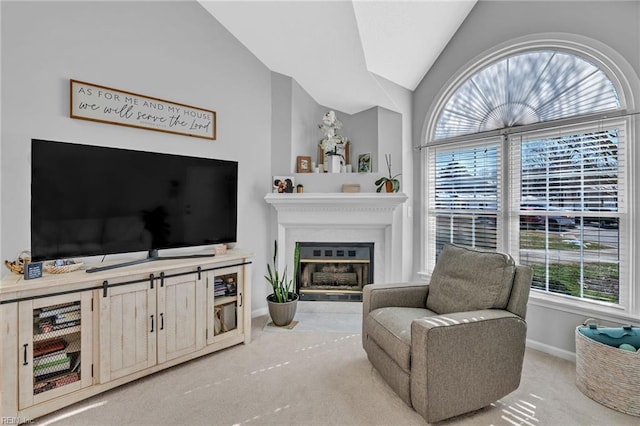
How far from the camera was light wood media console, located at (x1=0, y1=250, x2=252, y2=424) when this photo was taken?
1691mm

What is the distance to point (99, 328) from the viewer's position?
1.94 metres

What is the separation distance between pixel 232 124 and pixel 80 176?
58.3 inches

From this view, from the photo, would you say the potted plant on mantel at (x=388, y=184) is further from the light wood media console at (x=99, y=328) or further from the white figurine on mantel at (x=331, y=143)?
the light wood media console at (x=99, y=328)

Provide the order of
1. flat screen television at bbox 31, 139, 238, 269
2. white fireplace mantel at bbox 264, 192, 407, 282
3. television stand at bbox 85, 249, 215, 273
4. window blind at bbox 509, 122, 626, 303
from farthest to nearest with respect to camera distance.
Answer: white fireplace mantel at bbox 264, 192, 407, 282
window blind at bbox 509, 122, 626, 303
television stand at bbox 85, 249, 215, 273
flat screen television at bbox 31, 139, 238, 269

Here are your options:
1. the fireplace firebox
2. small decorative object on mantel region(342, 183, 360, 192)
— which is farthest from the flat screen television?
small decorative object on mantel region(342, 183, 360, 192)

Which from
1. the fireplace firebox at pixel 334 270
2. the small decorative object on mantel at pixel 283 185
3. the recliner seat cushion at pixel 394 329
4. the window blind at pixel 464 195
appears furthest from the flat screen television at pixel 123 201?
the window blind at pixel 464 195

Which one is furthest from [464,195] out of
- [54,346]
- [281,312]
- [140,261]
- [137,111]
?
[54,346]

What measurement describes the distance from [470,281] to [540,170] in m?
1.34

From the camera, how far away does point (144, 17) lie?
2.59 meters

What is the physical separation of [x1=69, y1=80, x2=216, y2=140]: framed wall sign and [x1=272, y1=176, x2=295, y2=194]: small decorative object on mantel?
79cm

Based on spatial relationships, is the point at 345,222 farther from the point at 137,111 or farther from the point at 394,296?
the point at 137,111

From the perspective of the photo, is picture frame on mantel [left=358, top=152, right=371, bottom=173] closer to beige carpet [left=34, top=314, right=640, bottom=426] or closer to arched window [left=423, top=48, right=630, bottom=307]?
arched window [left=423, top=48, right=630, bottom=307]

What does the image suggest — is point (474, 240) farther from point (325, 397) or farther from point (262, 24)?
point (262, 24)

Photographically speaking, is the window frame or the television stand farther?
the window frame
